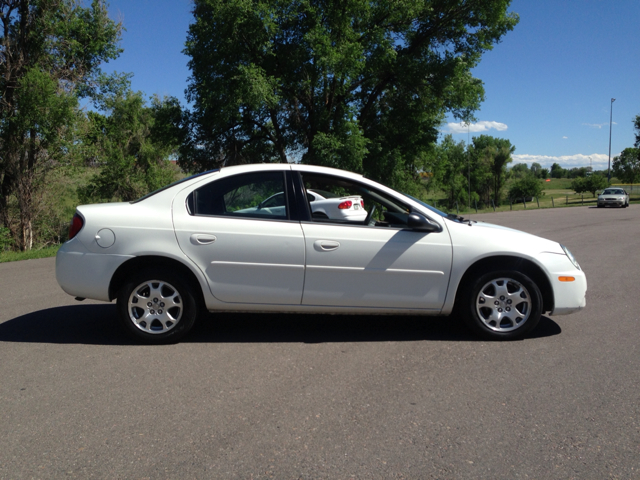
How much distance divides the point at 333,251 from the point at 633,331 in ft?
10.5

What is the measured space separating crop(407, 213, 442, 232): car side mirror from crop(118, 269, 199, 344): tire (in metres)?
2.11

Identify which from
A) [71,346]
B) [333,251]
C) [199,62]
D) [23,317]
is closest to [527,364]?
[333,251]

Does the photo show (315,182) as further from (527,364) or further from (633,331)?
(633,331)

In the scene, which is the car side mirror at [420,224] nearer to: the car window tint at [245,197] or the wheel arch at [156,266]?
the car window tint at [245,197]

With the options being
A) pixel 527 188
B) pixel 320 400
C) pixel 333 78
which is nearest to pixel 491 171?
pixel 527 188

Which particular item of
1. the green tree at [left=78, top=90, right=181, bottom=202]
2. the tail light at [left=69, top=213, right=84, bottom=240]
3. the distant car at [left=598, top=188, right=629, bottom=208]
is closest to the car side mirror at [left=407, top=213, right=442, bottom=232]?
the tail light at [left=69, top=213, right=84, bottom=240]

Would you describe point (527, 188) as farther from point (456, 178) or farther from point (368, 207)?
point (368, 207)

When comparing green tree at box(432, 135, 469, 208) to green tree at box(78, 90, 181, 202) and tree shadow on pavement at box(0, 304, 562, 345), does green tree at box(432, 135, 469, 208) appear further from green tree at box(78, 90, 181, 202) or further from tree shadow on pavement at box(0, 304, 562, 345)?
tree shadow on pavement at box(0, 304, 562, 345)

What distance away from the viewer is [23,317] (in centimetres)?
596

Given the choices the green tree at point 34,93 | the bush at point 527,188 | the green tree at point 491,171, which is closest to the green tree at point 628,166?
the bush at point 527,188

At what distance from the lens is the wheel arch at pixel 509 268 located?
197 inches

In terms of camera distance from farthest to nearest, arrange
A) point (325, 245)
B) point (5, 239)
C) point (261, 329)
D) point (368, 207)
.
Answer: point (5, 239)
point (261, 329)
point (368, 207)
point (325, 245)

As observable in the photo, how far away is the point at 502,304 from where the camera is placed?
4.99 meters

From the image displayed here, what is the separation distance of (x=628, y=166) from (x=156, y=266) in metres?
76.0
